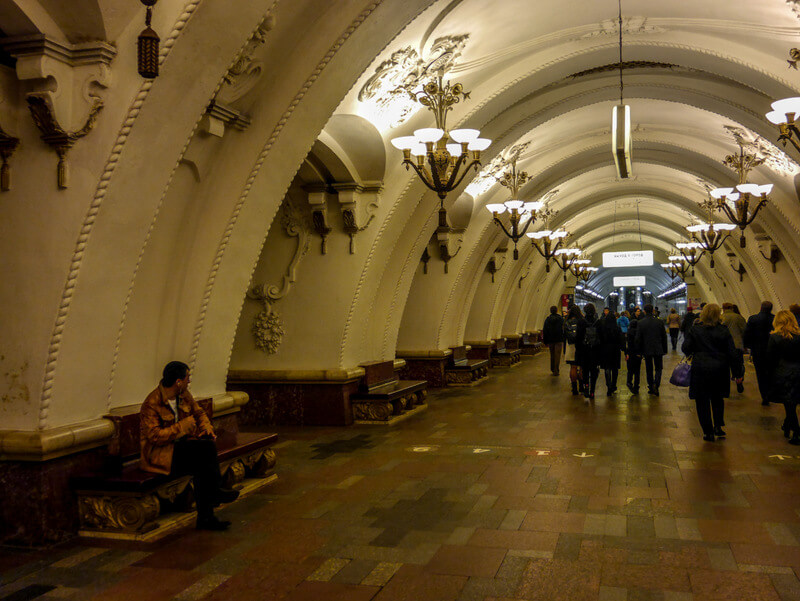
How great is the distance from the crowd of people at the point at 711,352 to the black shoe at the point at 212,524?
4579mm

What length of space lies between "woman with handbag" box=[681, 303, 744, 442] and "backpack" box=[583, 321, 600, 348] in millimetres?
3243

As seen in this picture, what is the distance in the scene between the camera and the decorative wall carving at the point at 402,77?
7102 mm

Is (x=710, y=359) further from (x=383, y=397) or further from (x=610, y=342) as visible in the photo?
(x=610, y=342)

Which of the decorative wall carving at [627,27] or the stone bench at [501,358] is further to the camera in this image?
the stone bench at [501,358]

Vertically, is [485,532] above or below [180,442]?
below

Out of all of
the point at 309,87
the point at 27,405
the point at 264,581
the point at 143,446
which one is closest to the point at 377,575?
the point at 264,581

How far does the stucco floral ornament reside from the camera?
27.2 feet

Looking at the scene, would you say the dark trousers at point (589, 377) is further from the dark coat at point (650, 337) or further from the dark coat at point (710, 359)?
the dark coat at point (710, 359)

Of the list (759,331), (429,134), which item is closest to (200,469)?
(429,134)

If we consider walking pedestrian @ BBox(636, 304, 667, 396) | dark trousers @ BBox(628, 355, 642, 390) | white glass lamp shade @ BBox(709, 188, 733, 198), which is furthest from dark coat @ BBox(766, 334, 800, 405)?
white glass lamp shade @ BBox(709, 188, 733, 198)

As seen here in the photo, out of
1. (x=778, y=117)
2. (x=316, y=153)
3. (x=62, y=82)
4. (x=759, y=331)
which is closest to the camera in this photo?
(x=62, y=82)

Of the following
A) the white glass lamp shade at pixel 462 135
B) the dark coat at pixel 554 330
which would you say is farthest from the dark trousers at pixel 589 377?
the white glass lamp shade at pixel 462 135

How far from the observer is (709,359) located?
21.8ft

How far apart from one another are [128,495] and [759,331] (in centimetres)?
723
